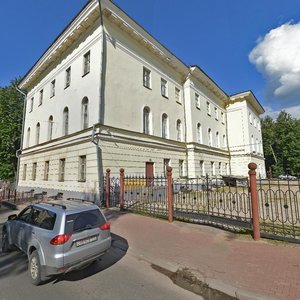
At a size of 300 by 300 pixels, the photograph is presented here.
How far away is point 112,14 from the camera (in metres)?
14.4

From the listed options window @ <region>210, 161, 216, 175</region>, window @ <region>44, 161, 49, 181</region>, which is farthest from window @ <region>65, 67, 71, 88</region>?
window @ <region>210, 161, 216, 175</region>

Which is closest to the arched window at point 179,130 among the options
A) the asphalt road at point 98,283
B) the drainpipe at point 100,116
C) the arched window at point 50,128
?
the drainpipe at point 100,116

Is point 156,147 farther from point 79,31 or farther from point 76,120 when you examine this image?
point 79,31

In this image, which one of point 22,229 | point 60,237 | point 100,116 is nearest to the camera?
point 60,237

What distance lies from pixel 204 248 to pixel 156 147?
12.2 metres

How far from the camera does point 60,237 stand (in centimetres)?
381

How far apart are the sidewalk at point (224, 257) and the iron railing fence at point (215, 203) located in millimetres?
422

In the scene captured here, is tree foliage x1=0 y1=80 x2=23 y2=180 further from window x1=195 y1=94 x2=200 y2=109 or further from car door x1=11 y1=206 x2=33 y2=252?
car door x1=11 y1=206 x2=33 y2=252

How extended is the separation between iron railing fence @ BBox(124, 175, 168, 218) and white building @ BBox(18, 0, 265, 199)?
3052mm

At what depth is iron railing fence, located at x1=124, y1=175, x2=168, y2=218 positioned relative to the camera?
9.41 m

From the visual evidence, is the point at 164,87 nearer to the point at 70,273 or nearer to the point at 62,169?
the point at 62,169

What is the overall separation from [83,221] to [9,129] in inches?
1253

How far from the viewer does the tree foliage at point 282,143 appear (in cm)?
5026

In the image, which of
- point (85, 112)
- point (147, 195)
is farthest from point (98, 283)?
point (85, 112)
